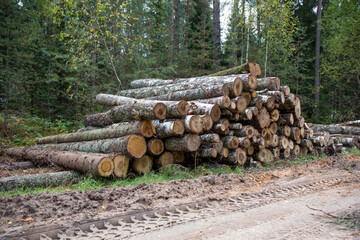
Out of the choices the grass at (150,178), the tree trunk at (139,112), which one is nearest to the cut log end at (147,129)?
the tree trunk at (139,112)

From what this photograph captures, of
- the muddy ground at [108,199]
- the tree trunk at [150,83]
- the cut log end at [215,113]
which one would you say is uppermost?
the tree trunk at [150,83]

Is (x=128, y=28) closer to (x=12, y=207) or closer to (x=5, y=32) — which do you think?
(x=5, y=32)

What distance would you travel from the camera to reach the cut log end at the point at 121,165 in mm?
5227

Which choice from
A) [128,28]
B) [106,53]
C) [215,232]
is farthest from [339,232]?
[128,28]

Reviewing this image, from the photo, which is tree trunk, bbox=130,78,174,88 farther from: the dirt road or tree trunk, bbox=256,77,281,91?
the dirt road

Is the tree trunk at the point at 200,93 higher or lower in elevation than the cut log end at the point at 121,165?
higher

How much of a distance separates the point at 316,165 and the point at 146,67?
32.9 feet

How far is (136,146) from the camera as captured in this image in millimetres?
5414

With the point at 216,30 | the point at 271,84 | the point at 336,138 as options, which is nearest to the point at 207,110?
the point at 271,84

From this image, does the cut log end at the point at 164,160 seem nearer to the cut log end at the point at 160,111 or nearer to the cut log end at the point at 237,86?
the cut log end at the point at 160,111

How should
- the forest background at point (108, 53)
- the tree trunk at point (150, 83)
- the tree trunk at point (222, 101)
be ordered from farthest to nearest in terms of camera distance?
the forest background at point (108, 53)
the tree trunk at point (150, 83)
the tree trunk at point (222, 101)

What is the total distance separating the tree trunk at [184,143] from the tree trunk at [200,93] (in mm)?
1543

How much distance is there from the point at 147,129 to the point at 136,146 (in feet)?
1.61

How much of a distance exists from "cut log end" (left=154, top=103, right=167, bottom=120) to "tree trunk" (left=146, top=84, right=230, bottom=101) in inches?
72.2
